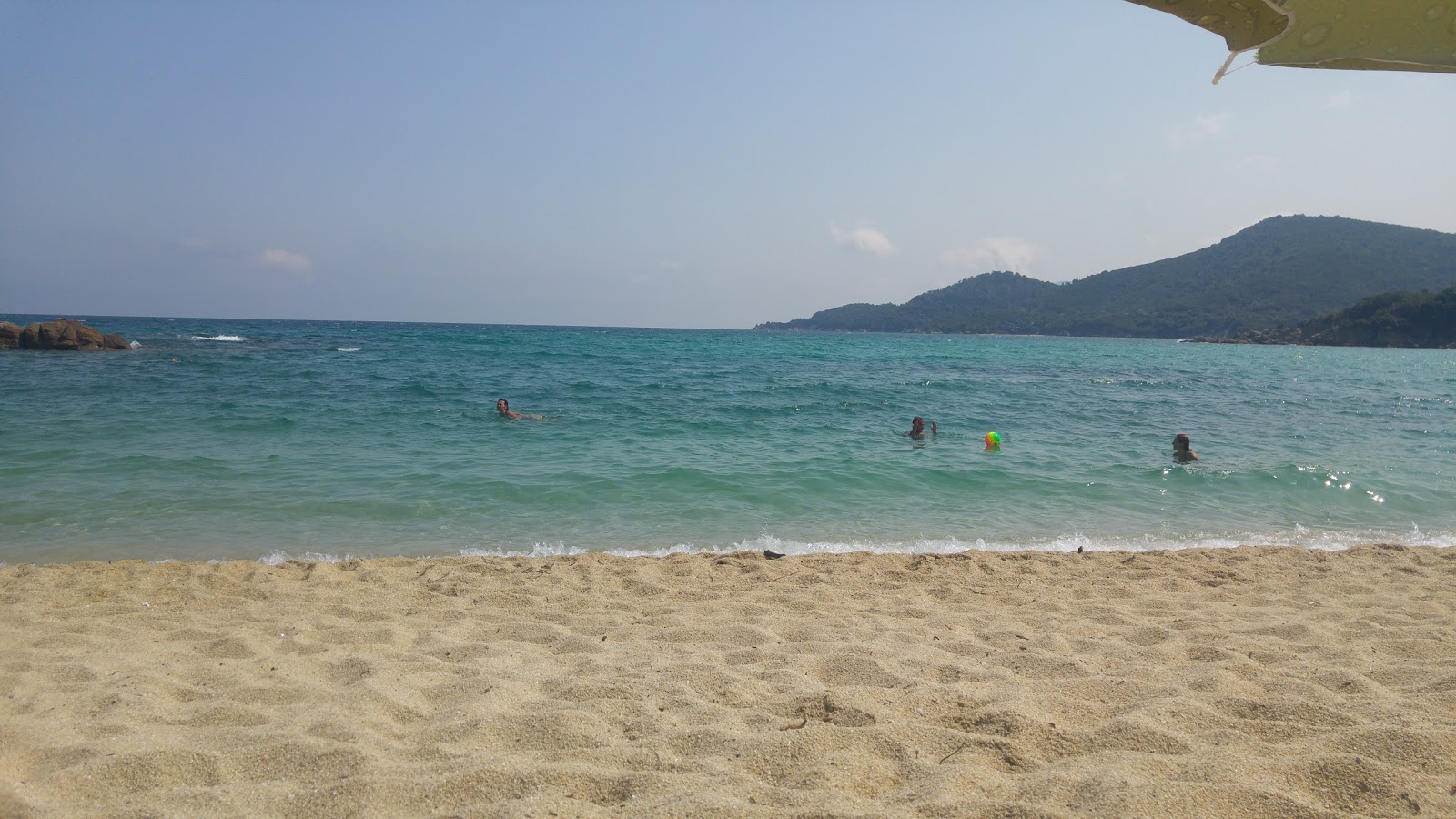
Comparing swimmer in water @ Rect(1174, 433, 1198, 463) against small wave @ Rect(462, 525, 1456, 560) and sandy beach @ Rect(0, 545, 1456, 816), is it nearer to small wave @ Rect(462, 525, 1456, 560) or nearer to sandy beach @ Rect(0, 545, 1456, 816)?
small wave @ Rect(462, 525, 1456, 560)

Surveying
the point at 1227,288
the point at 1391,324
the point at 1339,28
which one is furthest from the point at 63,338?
the point at 1227,288

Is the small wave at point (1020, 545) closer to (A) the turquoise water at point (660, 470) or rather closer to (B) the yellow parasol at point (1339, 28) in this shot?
(A) the turquoise water at point (660, 470)

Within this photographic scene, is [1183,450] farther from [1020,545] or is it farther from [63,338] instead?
[63,338]

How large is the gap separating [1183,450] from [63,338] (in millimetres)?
36373

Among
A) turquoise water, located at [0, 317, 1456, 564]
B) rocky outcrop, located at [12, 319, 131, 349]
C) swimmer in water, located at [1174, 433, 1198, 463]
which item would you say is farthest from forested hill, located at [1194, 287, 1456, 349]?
rocky outcrop, located at [12, 319, 131, 349]

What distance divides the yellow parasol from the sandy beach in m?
2.25

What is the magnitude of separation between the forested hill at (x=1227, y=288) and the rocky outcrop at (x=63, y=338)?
111 m

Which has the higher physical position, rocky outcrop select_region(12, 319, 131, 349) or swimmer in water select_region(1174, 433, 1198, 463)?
rocky outcrop select_region(12, 319, 131, 349)

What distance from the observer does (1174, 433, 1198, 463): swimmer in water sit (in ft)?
37.2

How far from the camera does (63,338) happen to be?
27.4 metres

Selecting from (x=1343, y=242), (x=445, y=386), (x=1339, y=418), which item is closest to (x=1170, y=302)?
(x=1343, y=242)

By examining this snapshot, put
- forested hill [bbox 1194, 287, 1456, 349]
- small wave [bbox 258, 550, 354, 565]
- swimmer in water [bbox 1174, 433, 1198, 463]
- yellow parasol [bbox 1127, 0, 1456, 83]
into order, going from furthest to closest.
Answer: forested hill [bbox 1194, 287, 1456, 349], swimmer in water [bbox 1174, 433, 1198, 463], small wave [bbox 258, 550, 354, 565], yellow parasol [bbox 1127, 0, 1456, 83]

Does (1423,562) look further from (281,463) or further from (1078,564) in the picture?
(281,463)

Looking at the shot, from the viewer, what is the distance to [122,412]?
1355 centimetres
